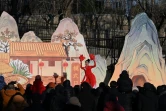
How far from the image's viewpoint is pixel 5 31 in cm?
1509

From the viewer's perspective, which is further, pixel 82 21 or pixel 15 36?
pixel 82 21

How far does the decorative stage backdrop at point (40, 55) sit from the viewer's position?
14.3 metres

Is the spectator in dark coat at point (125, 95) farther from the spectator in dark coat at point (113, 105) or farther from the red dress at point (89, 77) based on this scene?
Answer: the red dress at point (89, 77)

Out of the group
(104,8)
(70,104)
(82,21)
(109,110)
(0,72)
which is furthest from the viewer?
(104,8)

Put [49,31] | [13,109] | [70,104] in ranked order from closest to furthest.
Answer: [70,104] → [13,109] → [49,31]

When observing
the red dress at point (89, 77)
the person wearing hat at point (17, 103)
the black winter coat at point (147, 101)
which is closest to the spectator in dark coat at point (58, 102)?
the person wearing hat at point (17, 103)

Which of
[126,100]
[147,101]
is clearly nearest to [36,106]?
[126,100]

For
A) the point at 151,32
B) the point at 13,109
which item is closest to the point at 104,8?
the point at 151,32

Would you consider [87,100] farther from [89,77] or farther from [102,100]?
[89,77]

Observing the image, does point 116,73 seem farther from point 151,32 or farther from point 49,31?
point 49,31

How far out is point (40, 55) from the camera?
47.8 ft

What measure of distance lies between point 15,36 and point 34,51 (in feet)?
4.46

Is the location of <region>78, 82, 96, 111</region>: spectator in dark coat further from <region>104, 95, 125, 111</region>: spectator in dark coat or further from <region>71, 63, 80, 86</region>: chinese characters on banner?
<region>71, 63, 80, 86</region>: chinese characters on banner

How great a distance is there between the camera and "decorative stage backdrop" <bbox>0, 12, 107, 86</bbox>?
14.3m
